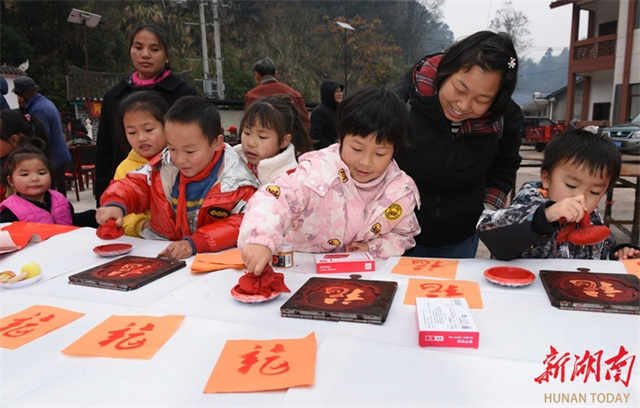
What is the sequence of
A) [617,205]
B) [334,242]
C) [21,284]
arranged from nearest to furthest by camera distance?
[21,284], [334,242], [617,205]

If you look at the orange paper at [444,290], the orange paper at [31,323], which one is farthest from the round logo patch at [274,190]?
the orange paper at [31,323]

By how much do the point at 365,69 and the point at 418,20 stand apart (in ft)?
30.6

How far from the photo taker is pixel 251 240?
111 centimetres

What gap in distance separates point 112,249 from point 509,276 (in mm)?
1301

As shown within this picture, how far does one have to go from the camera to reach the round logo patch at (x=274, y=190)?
1274 millimetres

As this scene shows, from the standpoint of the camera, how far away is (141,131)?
6.09ft

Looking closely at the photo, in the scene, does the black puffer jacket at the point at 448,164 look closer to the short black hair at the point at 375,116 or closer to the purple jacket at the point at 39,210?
the short black hair at the point at 375,116

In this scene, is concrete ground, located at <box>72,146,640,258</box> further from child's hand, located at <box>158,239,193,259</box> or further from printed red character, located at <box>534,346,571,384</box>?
printed red character, located at <box>534,346,571,384</box>

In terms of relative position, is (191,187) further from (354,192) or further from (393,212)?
(393,212)

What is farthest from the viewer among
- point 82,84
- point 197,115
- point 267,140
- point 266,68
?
point 82,84

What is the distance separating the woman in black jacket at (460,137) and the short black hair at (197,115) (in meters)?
0.70

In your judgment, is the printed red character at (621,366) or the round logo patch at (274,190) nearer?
the printed red character at (621,366)

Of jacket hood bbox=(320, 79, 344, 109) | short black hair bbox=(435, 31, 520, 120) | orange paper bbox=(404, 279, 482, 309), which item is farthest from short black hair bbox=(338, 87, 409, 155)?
jacket hood bbox=(320, 79, 344, 109)

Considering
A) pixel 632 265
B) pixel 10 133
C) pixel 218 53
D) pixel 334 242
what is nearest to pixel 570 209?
pixel 632 265
